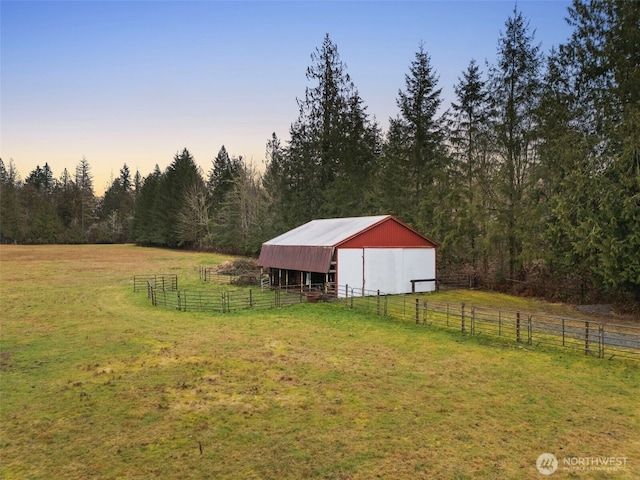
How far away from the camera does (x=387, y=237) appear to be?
27.2 m

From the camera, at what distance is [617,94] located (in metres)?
21.5

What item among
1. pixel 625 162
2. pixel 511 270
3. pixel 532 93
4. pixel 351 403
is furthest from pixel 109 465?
pixel 532 93

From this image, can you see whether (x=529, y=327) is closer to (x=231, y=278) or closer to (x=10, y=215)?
(x=231, y=278)

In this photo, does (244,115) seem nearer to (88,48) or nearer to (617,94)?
(88,48)

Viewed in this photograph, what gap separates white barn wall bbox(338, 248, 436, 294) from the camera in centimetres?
2570

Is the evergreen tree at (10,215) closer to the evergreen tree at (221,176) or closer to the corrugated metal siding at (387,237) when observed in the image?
the evergreen tree at (221,176)

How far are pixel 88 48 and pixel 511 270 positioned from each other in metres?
29.6

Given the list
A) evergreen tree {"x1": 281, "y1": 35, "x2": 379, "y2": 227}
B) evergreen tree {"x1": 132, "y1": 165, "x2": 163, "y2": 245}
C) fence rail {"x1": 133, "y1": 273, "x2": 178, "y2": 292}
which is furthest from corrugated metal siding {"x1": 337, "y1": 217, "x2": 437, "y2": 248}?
evergreen tree {"x1": 132, "y1": 165, "x2": 163, "y2": 245}

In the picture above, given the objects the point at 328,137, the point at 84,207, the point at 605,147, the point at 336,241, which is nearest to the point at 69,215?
the point at 84,207

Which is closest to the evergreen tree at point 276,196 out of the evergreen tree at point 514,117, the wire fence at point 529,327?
the evergreen tree at point 514,117

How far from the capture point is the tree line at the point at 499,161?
2073 centimetres

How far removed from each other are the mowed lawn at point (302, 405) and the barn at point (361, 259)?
8522 mm

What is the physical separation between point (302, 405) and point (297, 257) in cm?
1892

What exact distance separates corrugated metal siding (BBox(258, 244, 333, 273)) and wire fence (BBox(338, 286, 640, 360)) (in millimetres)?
2122
